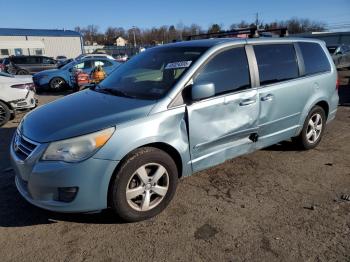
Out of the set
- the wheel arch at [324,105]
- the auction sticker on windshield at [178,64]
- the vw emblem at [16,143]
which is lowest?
the wheel arch at [324,105]

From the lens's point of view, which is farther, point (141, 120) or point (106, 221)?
point (106, 221)

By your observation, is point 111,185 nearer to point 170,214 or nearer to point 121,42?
point 170,214

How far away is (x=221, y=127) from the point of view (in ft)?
12.5

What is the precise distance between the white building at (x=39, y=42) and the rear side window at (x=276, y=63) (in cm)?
5216

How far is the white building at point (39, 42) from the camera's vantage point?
50.2 metres

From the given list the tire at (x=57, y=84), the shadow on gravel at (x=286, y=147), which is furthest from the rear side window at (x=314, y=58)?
the tire at (x=57, y=84)

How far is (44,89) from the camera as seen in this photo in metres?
14.9

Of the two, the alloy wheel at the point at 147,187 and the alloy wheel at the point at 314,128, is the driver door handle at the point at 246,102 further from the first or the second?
the alloy wheel at the point at 314,128

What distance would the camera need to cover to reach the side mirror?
3.42 metres

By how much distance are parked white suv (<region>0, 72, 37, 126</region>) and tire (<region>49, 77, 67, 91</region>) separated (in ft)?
20.1

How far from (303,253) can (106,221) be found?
72.9 inches

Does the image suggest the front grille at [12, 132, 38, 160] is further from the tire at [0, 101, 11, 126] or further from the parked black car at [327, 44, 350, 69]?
the parked black car at [327, 44, 350, 69]

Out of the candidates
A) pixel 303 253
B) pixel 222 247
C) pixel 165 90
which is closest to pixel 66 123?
pixel 165 90

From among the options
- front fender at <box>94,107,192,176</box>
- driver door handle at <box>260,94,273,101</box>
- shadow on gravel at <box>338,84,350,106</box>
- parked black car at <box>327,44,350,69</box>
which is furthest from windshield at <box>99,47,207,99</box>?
parked black car at <box>327,44,350,69</box>
